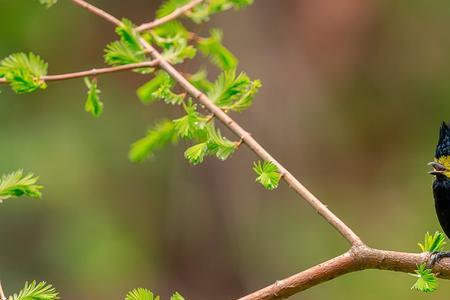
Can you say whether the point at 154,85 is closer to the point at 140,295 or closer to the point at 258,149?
the point at 258,149

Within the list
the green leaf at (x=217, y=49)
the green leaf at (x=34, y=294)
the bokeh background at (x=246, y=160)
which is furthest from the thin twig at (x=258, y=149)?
the bokeh background at (x=246, y=160)

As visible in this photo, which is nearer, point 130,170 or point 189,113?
point 189,113

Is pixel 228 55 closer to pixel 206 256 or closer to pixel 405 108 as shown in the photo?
pixel 206 256

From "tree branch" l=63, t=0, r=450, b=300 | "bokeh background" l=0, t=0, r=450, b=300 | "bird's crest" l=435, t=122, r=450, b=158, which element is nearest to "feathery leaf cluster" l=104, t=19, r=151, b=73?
"tree branch" l=63, t=0, r=450, b=300

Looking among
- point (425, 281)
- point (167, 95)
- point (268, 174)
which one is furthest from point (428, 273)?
point (167, 95)

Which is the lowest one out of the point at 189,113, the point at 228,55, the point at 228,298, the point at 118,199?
the point at 189,113

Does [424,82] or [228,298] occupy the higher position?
[424,82]

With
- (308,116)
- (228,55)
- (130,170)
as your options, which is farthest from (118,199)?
(228,55)

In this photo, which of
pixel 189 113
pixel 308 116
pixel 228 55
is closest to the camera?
pixel 189 113
